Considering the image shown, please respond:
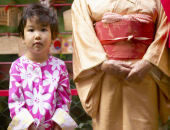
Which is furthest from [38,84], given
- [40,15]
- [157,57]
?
[157,57]

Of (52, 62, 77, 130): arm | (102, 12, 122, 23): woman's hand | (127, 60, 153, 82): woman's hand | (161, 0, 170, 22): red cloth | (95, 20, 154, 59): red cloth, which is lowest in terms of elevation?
(52, 62, 77, 130): arm

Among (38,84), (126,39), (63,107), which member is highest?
(126,39)

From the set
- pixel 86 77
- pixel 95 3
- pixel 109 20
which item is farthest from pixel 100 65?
pixel 95 3

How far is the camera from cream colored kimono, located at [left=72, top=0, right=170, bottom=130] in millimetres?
1964

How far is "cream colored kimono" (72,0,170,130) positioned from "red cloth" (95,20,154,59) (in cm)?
5

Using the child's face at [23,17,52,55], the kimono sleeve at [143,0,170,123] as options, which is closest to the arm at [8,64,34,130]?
the child's face at [23,17,52,55]

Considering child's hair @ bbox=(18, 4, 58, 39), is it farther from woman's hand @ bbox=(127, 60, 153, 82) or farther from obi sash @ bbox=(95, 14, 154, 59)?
woman's hand @ bbox=(127, 60, 153, 82)

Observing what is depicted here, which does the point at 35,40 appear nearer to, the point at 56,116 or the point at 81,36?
the point at 81,36

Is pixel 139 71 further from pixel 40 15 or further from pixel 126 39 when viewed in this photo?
pixel 40 15

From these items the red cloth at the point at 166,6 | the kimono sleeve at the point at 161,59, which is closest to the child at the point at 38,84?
the kimono sleeve at the point at 161,59

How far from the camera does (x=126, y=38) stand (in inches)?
77.1

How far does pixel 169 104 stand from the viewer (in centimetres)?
206

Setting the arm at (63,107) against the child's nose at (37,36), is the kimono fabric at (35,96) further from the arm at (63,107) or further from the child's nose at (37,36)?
the child's nose at (37,36)

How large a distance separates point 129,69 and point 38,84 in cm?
57
